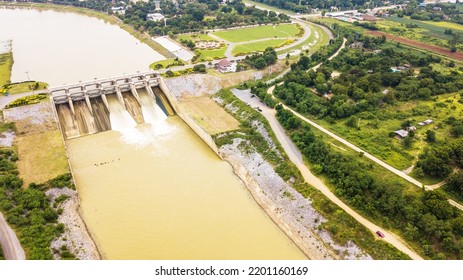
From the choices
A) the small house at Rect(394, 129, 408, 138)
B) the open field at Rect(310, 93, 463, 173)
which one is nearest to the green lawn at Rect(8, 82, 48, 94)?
the open field at Rect(310, 93, 463, 173)

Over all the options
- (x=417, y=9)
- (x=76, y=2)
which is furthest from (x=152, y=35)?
(x=417, y=9)

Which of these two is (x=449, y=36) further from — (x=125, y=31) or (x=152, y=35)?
(x=125, y=31)

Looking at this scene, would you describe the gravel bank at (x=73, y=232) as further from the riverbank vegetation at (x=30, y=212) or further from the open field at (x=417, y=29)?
the open field at (x=417, y=29)

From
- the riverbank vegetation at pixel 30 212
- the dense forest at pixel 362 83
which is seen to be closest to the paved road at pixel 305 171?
the dense forest at pixel 362 83

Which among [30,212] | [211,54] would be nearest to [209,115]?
[211,54]

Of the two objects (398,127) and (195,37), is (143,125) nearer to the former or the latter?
(398,127)

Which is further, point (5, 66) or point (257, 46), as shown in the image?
point (257, 46)

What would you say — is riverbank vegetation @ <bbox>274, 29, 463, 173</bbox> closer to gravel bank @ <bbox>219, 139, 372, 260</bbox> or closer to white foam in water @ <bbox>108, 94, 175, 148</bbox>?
gravel bank @ <bbox>219, 139, 372, 260</bbox>
